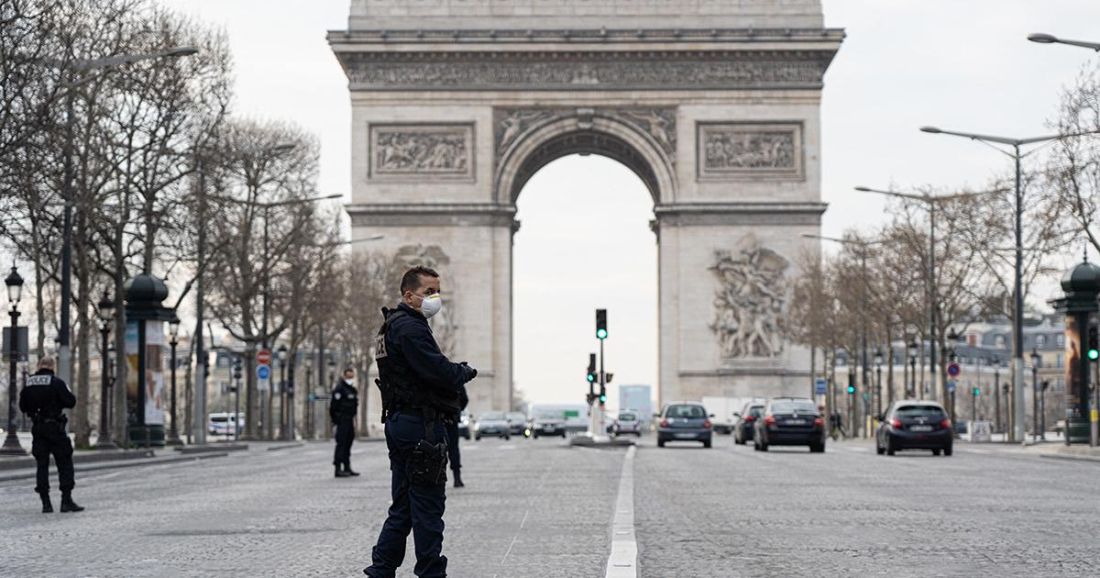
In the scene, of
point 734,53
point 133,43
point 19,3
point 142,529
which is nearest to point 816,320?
point 734,53

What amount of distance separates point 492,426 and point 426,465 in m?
65.0

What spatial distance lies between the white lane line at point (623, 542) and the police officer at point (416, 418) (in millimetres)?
2173

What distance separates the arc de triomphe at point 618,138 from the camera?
7950 cm

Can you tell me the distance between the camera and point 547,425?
8812 cm

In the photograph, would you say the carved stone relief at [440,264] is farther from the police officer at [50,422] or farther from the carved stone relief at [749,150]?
the police officer at [50,422]

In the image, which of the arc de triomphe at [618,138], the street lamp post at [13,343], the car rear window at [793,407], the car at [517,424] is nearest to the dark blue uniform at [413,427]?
the street lamp post at [13,343]

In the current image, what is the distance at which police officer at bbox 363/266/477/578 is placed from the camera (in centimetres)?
1129

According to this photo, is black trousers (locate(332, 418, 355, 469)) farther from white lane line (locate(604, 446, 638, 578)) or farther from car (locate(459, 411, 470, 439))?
car (locate(459, 411, 470, 439))

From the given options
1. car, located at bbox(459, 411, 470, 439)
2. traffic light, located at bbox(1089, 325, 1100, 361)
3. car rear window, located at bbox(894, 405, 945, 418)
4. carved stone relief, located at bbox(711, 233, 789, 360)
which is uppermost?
carved stone relief, located at bbox(711, 233, 789, 360)

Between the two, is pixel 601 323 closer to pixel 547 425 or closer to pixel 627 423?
pixel 627 423

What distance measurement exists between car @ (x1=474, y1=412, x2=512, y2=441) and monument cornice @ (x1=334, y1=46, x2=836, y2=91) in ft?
42.6

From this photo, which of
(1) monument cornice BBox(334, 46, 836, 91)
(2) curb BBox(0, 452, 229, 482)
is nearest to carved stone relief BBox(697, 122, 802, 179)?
(1) monument cornice BBox(334, 46, 836, 91)

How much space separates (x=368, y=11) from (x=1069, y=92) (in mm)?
32395

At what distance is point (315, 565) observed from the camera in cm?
1454
